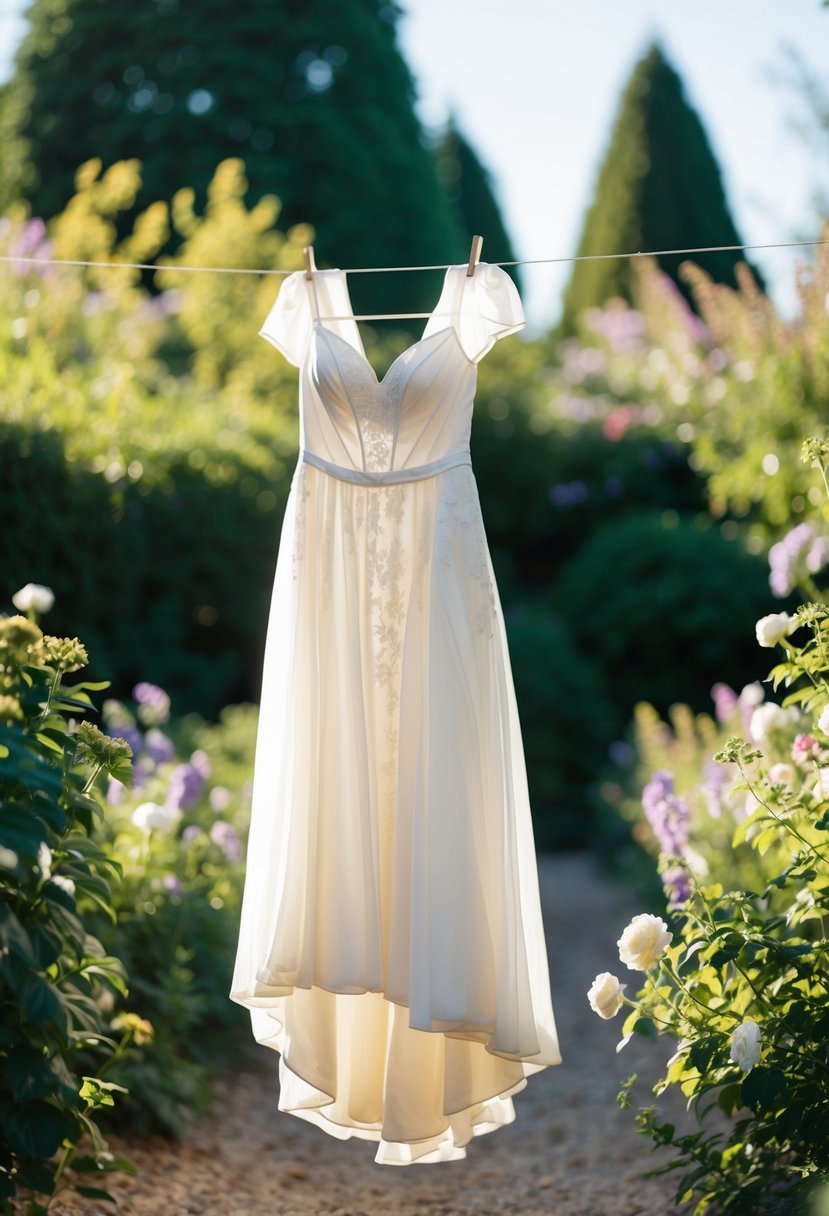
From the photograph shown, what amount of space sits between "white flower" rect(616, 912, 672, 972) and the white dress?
245 millimetres

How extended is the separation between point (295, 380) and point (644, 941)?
22.9 ft

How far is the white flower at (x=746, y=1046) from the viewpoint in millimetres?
1968

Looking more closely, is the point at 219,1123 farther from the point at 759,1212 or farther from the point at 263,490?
the point at 263,490

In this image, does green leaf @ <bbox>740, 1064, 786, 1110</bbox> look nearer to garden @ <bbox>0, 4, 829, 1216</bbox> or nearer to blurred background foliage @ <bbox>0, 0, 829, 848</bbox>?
garden @ <bbox>0, 4, 829, 1216</bbox>

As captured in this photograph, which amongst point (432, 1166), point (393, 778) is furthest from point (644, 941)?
point (432, 1166)

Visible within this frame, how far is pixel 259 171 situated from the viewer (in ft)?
42.0

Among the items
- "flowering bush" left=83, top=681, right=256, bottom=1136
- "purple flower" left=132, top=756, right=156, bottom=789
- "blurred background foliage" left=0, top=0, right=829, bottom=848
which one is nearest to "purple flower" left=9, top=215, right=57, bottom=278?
"blurred background foliage" left=0, top=0, right=829, bottom=848

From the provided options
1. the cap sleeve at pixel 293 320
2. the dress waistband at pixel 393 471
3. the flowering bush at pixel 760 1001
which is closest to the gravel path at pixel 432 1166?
the flowering bush at pixel 760 1001

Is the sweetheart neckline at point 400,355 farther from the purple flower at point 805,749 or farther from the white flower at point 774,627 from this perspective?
the purple flower at point 805,749

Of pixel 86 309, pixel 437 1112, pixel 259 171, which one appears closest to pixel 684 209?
pixel 259 171

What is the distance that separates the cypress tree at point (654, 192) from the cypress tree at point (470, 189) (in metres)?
5.33

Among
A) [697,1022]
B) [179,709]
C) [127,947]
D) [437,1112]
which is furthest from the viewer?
[179,709]

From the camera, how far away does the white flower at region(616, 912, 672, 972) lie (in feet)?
7.02

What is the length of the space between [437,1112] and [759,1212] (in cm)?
64
